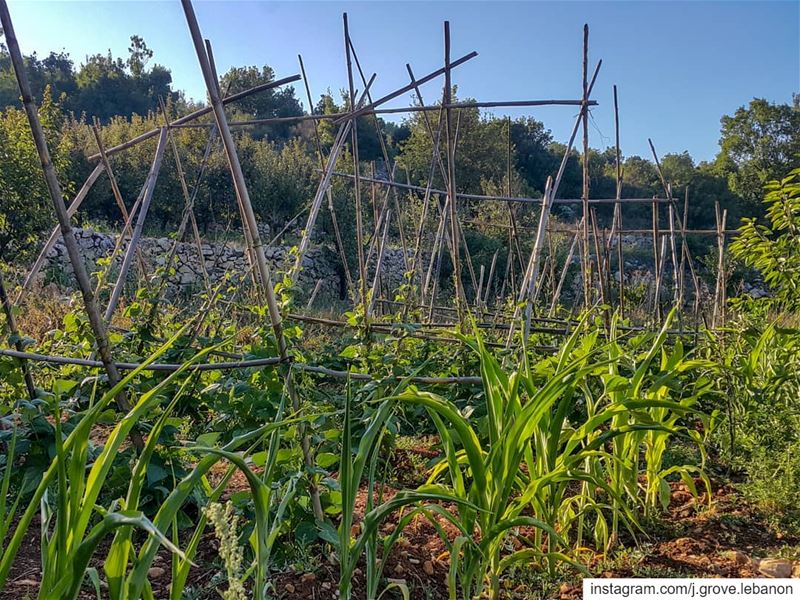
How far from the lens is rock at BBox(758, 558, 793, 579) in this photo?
1.55 m

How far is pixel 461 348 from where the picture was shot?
8.77ft

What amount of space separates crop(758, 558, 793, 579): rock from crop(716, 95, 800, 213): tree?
82.0 ft

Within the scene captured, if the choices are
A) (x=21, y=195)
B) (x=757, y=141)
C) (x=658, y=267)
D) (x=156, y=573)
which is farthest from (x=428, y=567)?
(x=757, y=141)

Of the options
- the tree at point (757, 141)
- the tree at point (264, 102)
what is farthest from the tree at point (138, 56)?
the tree at point (757, 141)

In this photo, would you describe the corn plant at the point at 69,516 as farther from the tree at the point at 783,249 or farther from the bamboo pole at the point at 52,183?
the tree at the point at 783,249

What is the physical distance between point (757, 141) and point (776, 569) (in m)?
28.2

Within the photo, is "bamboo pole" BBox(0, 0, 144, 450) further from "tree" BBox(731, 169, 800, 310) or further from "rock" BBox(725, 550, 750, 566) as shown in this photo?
"tree" BBox(731, 169, 800, 310)

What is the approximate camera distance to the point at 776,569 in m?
Result: 1.55

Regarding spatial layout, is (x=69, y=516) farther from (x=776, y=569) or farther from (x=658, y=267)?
(x=658, y=267)

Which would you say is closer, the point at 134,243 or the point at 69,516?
the point at 69,516

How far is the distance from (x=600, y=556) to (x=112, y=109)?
2874 cm

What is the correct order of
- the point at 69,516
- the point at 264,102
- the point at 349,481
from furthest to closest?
the point at 264,102
the point at 349,481
the point at 69,516

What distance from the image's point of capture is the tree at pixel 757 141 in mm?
23672

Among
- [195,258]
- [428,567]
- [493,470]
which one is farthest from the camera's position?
A: [195,258]
